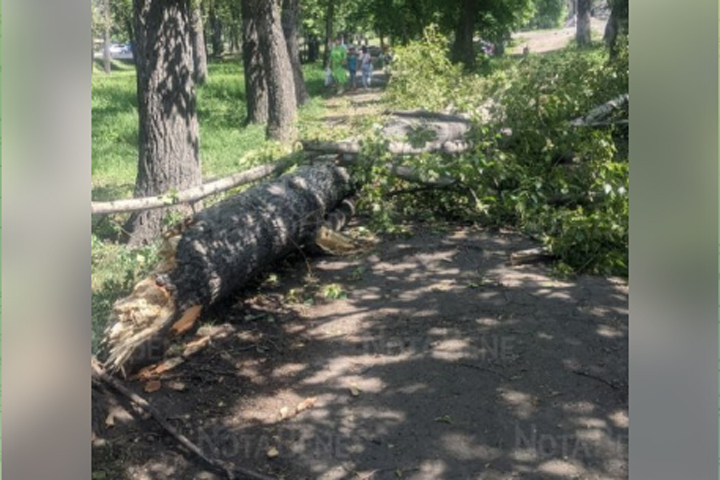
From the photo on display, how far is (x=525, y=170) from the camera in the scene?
6.53m

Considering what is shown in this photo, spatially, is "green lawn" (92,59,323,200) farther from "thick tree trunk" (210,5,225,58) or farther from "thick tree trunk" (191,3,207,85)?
"thick tree trunk" (210,5,225,58)

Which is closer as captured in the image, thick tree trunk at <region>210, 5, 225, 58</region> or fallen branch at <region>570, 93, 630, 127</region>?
fallen branch at <region>570, 93, 630, 127</region>

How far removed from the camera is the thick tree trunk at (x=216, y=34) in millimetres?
14141

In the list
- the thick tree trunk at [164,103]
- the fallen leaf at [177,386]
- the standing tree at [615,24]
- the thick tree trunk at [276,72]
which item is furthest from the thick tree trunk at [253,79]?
the fallen leaf at [177,386]

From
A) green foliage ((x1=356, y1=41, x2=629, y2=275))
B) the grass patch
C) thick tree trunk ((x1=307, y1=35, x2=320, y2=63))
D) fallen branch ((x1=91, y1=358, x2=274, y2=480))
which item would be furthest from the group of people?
fallen branch ((x1=91, y1=358, x2=274, y2=480))

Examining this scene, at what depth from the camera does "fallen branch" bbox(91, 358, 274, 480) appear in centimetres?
348

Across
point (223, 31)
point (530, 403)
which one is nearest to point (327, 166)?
point (530, 403)

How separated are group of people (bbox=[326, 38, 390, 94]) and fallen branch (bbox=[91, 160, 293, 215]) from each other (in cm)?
243

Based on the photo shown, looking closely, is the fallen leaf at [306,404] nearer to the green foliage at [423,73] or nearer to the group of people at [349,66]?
the green foliage at [423,73]

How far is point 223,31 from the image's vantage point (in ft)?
47.1

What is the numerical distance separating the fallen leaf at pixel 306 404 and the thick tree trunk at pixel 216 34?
10984 millimetres

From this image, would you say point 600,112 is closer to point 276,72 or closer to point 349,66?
point 349,66
